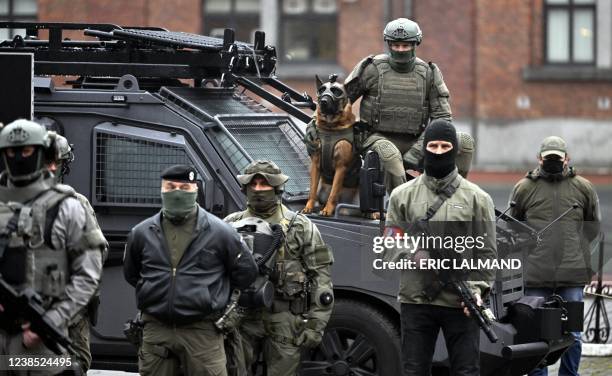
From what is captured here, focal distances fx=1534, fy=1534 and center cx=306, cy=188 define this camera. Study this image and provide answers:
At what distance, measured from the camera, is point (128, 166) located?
1061 centimetres

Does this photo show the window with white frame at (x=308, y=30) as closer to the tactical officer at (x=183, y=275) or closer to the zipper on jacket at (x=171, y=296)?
the tactical officer at (x=183, y=275)

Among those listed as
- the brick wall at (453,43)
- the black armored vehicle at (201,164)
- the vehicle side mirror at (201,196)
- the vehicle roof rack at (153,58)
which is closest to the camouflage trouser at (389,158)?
the black armored vehicle at (201,164)

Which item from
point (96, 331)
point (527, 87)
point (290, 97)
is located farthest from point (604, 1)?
point (96, 331)

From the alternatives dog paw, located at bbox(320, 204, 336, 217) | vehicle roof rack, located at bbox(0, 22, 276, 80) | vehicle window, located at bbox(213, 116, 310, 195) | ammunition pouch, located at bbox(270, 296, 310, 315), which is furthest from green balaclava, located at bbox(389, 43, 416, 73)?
ammunition pouch, located at bbox(270, 296, 310, 315)

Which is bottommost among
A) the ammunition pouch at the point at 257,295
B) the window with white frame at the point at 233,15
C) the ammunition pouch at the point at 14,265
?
the ammunition pouch at the point at 257,295

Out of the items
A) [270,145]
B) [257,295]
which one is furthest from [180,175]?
[270,145]

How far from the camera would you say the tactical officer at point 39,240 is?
25.1 ft

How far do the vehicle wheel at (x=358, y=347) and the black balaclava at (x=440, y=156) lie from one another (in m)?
1.51

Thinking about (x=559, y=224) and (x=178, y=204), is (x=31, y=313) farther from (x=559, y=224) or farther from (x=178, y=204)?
(x=559, y=224)

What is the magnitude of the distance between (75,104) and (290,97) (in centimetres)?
200

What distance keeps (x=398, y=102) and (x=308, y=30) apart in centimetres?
2180

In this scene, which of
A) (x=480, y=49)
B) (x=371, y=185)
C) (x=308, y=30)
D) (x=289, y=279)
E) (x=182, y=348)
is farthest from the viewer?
(x=308, y=30)

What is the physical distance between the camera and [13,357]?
7.67 metres

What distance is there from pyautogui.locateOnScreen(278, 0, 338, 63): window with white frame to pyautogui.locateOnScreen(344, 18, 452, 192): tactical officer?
21436mm
